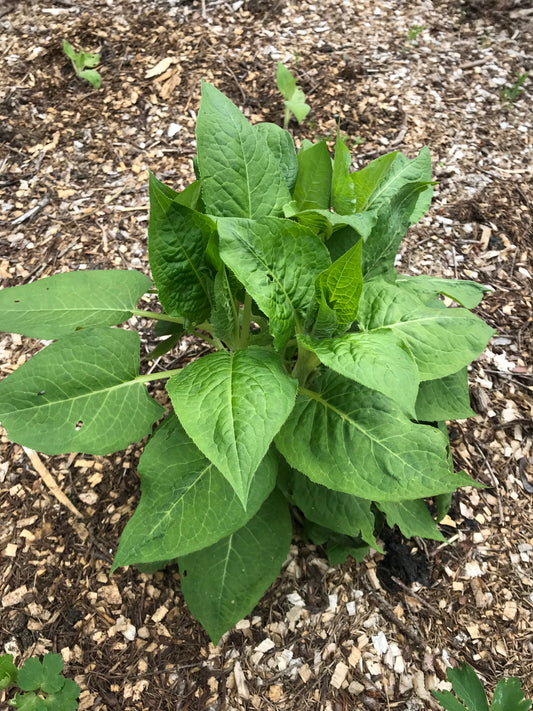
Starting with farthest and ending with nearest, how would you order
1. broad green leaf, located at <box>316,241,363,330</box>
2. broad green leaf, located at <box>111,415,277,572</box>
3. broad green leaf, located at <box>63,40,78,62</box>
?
broad green leaf, located at <box>63,40,78,62</box>, broad green leaf, located at <box>111,415,277,572</box>, broad green leaf, located at <box>316,241,363,330</box>

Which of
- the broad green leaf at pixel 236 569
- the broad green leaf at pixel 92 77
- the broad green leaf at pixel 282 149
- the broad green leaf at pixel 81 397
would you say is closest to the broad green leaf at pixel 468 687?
the broad green leaf at pixel 236 569

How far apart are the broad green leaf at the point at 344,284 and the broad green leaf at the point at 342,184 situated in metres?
0.51

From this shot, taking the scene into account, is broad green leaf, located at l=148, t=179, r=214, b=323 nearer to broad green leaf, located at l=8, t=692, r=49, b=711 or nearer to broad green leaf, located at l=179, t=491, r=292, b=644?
broad green leaf, located at l=179, t=491, r=292, b=644

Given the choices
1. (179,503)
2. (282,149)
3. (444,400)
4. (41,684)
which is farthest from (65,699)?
(282,149)

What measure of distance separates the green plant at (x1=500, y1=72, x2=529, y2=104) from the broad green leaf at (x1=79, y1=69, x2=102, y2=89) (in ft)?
9.91

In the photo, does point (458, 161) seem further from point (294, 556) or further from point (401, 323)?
point (294, 556)

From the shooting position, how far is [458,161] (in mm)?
3777

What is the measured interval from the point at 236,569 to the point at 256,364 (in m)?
0.86

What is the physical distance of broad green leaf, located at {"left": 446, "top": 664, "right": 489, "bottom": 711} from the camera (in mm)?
1740

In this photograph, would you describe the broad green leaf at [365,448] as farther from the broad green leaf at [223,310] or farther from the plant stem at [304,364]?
the broad green leaf at [223,310]

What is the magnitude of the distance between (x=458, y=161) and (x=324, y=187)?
2.23m

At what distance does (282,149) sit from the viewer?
2.00 meters

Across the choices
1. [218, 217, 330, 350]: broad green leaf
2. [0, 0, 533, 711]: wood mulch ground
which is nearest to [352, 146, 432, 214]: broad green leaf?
[218, 217, 330, 350]: broad green leaf

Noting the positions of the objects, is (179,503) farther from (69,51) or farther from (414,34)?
(414,34)
